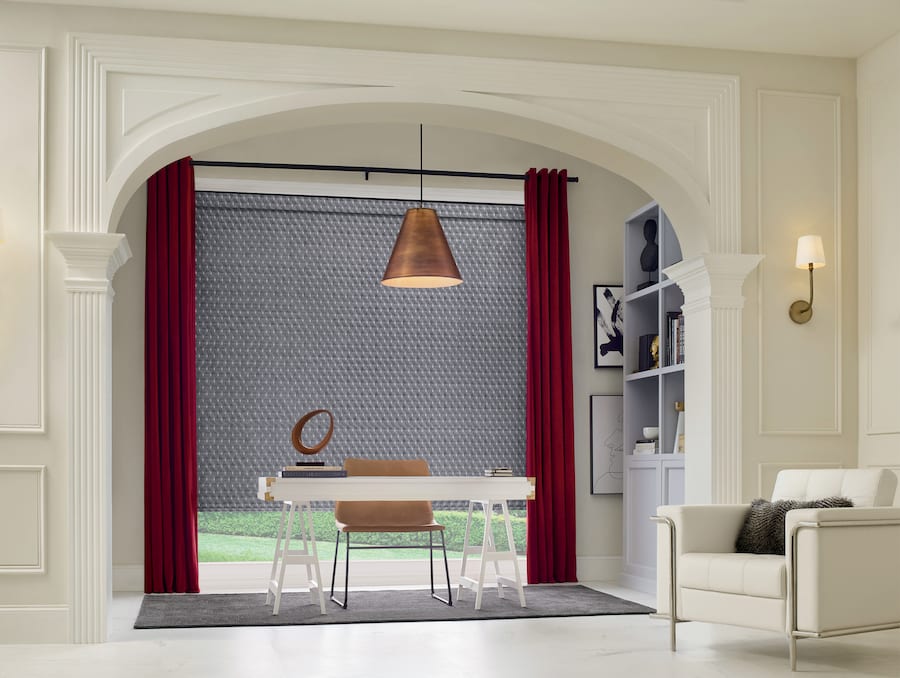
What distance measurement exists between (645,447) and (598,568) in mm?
987

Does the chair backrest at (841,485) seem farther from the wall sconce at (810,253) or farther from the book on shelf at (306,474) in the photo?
the book on shelf at (306,474)

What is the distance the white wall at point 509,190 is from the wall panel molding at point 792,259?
79.5 inches

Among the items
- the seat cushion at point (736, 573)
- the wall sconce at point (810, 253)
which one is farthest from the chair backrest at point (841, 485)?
the wall sconce at point (810, 253)

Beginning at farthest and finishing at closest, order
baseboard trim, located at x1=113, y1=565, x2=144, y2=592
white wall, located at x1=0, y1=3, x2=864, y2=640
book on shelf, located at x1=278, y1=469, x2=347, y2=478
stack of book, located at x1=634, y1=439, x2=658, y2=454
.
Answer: stack of book, located at x1=634, y1=439, x2=658, y2=454
baseboard trim, located at x1=113, y1=565, x2=144, y2=592
book on shelf, located at x1=278, y1=469, x2=347, y2=478
white wall, located at x1=0, y1=3, x2=864, y2=640

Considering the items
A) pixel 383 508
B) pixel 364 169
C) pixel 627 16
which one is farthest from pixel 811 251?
pixel 364 169

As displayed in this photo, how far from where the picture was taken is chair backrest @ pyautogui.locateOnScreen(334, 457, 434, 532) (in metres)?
6.12

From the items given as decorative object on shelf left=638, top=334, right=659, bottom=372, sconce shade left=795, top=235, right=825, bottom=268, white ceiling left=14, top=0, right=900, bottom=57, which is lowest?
decorative object on shelf left=638, top=334, right=659, bottom=372

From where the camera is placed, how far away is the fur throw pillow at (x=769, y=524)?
443 cm

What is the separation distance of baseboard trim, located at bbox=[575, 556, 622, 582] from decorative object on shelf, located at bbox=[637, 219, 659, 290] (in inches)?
73.3

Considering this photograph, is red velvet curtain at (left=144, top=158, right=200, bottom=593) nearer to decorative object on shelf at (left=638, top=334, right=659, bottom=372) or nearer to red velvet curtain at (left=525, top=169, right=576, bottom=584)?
red velvet curtain at (left=525, top=169, right=576, bottom=584)

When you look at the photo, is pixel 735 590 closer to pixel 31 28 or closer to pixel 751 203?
pixel 751 203

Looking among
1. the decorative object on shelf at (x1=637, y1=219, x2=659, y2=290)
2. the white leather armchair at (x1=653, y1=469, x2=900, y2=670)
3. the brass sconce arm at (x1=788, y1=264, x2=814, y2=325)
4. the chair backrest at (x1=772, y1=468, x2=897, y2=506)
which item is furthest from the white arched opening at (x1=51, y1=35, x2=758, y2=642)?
the decorative object on shelf at (x1=637, y1=219, x2=659, y2=290)

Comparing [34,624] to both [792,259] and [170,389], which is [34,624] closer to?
[170,389]

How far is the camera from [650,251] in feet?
23.2
